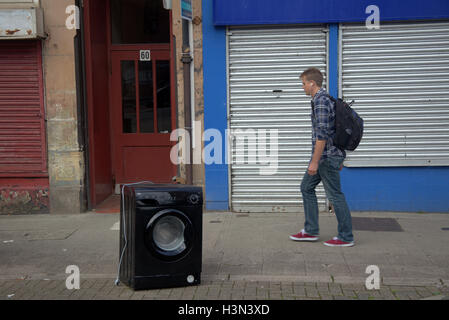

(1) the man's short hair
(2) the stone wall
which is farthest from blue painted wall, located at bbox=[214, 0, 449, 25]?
(2) the stone wall

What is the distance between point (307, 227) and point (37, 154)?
4.68m

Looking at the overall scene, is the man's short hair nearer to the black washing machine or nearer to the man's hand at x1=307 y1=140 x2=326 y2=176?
the man's hand at x1=307 y1=140 x2=326 y2=176

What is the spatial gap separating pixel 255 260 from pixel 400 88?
389cm

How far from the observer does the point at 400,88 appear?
811 centimetres

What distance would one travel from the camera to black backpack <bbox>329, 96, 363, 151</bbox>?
20.0ft

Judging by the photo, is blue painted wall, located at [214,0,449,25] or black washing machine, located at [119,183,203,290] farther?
Answer: blue painted wall, located at [214,0,449,25]

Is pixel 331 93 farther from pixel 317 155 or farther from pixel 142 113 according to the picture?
pixel 142 113

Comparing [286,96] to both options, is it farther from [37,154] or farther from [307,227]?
[37,154]

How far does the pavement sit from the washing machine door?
1.29ft

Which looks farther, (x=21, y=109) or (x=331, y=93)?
(x=21, y=109)

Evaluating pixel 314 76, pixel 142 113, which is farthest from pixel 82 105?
pixel 314 76

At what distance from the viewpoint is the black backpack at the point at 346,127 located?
6.11 metres

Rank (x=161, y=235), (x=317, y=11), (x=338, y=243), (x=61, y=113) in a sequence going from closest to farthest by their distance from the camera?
(x=161, y=235), (x=338, y=243), (x=317, y=11), (x=61, y=113)

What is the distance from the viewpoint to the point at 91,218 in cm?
832
